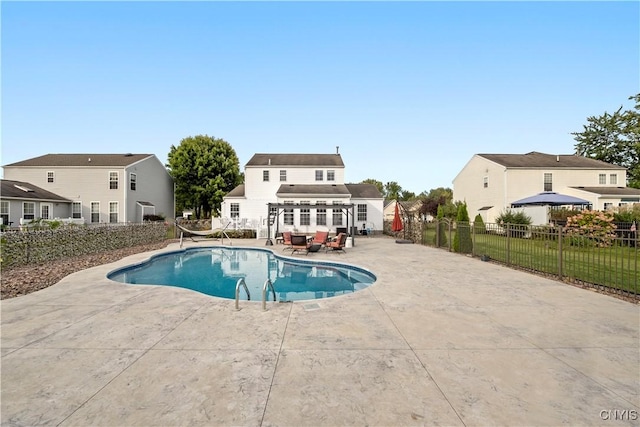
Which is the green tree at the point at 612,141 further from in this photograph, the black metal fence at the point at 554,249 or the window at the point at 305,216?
the window at the point at 305,216

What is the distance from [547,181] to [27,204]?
1886 inches

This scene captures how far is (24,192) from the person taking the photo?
74.9 feet

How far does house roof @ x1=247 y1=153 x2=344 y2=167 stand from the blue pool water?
14.7m

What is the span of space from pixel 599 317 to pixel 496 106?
1868 centimetres

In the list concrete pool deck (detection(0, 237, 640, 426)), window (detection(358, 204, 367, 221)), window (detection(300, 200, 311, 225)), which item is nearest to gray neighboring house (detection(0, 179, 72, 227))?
window (detection(300, 200, 311, 225))

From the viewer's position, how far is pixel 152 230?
1941 centimetres

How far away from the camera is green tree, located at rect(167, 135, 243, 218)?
32.9 meters

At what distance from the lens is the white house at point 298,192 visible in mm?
23469

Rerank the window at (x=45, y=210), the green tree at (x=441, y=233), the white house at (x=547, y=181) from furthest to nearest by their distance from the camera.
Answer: the white house at (x=547, y=181), the window at (x=45, y=210), the green tree at (x=441, y=233)

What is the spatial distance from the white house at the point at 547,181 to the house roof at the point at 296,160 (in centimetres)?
1609

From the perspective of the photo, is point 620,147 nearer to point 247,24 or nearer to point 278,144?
point 278,144

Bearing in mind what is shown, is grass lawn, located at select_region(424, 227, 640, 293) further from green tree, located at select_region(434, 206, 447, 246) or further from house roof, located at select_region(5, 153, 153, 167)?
house roof, located at select_region(5, 153, 153, 167)

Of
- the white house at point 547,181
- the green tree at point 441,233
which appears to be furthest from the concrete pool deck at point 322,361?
the white house at point 547,181

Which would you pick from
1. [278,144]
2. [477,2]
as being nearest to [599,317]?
[477,2]
